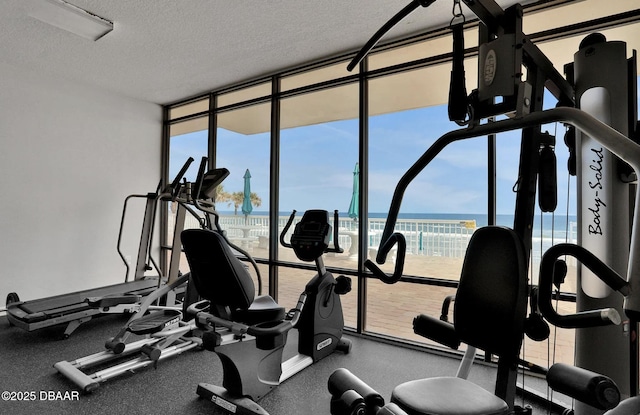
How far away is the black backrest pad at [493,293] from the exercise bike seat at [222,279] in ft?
4.11

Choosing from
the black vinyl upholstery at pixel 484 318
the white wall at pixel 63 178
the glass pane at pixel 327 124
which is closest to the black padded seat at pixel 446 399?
the black vinyl upholstery at pixel 484 318

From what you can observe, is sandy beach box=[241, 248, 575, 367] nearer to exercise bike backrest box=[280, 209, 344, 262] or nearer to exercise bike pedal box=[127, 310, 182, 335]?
exercise bike backrest box=[280, 209, 344, 262]

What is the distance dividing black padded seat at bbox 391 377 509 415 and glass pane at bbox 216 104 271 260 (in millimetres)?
3484

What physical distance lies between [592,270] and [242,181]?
201 inches

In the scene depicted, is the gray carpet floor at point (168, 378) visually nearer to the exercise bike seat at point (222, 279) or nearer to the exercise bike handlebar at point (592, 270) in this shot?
the exercise bike seat at point (222, 279)

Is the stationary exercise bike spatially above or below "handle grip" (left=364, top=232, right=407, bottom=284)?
below

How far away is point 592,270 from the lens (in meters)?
0.92

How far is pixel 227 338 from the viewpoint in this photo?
7.20ft

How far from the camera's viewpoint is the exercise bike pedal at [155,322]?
263cm

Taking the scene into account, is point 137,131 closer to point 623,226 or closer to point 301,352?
point 301,352

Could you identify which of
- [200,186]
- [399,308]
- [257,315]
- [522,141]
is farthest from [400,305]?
[522,141]

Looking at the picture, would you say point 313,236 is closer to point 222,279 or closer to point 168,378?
point 222,279

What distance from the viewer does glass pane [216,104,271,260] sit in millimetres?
5062

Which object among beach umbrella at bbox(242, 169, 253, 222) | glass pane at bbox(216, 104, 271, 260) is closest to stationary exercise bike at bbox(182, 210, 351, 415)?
glass pane at bbox(216, 104, 271, 260)
